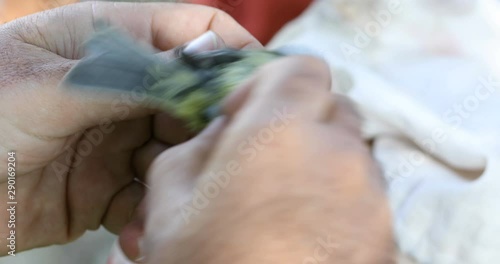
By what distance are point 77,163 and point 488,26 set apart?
0.39m

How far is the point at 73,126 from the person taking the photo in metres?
0.45

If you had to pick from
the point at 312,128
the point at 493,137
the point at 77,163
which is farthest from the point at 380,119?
the point at 77,163

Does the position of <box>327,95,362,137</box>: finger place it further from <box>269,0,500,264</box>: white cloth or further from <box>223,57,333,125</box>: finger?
<box>269,0,500,264</box>: white cloth

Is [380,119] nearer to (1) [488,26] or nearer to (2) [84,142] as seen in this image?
(1) [488,26]

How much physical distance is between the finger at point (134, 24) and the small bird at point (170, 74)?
13 cm

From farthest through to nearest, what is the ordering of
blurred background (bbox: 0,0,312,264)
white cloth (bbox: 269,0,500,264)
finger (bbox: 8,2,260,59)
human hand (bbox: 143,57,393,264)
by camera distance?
1. blurred background (bbox: 0,0,312,264)
2. finger (bbox: 8,2,260,59)
3. white cloth (bbox: 269,0,500,264)
4. human hand (bbox: 143,57,393,264)

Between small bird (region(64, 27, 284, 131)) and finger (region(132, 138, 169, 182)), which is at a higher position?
small bird (region(64, 27, 284, 131))

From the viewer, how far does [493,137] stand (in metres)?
0.41
